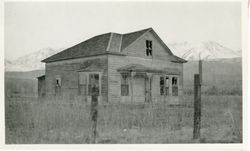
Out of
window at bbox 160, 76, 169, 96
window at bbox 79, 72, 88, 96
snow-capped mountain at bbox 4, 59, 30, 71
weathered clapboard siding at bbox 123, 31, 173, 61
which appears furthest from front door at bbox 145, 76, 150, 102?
snow-capped mountain at bbox 4, 59, 30, 71

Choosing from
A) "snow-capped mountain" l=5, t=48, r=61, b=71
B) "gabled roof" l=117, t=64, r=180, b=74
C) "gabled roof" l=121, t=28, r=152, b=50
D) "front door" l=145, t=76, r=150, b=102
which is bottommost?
"front door" l=145, t=76, r=150, b=102

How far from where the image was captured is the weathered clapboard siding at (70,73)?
3.17 metres

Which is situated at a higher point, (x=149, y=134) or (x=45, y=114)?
(x=45, y=114)

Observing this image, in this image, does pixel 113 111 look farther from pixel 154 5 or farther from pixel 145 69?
pixel 154 5

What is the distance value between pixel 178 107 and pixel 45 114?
4.35 feet

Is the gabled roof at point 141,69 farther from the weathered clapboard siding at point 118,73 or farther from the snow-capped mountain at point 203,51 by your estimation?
the snow-capped mountain at point 203,51

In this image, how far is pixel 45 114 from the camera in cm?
316

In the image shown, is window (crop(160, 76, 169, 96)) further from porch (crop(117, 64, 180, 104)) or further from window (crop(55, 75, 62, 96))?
window (crop(55, 75, 62, 96))

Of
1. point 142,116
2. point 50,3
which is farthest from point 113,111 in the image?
point 50,3

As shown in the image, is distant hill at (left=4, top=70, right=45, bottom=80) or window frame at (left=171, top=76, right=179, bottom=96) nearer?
distant hill at (left=4, top=70, right=45, bottom=80)

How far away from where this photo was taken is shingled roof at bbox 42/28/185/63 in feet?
10.4

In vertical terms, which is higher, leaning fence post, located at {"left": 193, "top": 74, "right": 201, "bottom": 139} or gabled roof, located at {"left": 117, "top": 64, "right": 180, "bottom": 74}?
gabled roof, located at {"left": 117, "top": 64, "right": 180, "bottom": 74}

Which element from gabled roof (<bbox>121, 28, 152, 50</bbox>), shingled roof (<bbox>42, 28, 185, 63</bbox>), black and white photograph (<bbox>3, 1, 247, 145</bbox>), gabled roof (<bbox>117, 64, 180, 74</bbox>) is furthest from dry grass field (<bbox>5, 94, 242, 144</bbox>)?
gabled roof (<bbox>121, 28, 152, 50</bbox>)
